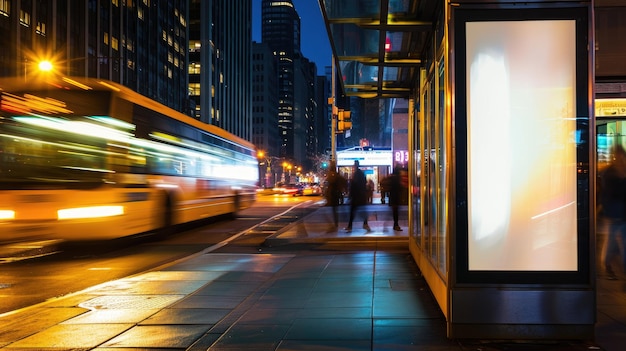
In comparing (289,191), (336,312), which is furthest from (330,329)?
(289,191)

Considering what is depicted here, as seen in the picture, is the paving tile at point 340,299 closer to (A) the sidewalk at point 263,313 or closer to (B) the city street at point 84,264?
(A) the sidewalk at point 263,313

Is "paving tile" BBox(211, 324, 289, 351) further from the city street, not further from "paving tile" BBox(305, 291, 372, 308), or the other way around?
the city street

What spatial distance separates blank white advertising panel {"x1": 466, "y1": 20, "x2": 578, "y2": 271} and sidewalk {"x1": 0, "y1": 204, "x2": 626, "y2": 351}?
3.10 ft

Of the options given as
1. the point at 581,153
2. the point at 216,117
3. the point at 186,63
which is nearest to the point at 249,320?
the point at 581,153

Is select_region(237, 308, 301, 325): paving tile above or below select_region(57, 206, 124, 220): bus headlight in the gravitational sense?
below

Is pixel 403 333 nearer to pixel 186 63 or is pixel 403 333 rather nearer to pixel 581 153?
pixel 581 153

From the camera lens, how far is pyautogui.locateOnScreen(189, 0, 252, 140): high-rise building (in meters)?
106

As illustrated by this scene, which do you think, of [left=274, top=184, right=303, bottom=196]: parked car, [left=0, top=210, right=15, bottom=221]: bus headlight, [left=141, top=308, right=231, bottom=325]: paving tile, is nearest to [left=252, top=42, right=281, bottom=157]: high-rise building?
[left=274, top=184, right=303, bottom=196]: parked car

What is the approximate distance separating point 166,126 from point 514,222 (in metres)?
11.5

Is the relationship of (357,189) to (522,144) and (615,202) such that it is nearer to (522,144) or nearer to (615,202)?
(615,202)

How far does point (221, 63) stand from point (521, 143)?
4619 inches

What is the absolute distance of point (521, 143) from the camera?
16.8 feet

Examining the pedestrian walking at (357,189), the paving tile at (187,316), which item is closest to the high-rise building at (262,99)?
the pedestrian walking at (357,189)

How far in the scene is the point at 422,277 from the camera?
8398 millimetres
